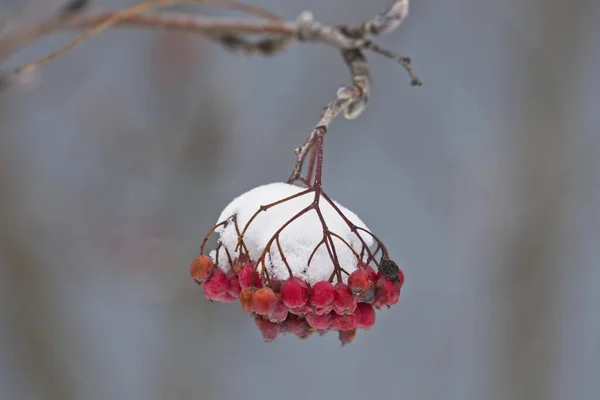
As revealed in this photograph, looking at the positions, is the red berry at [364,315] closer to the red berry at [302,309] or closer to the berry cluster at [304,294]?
the berry cluster at [304,294]

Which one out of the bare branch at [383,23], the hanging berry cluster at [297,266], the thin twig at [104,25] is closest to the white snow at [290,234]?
the hanging berry cluster at [297,266]

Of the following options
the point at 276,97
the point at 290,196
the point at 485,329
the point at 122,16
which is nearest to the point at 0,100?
the point at 276,97

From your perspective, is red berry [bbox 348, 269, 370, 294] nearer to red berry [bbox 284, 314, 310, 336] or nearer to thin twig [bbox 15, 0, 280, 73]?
red berry [bbox 284, 314, 310, 336]

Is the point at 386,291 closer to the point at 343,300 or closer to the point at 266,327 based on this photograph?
the point at 343,300

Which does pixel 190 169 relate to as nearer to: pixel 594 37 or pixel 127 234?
pixel 127 234

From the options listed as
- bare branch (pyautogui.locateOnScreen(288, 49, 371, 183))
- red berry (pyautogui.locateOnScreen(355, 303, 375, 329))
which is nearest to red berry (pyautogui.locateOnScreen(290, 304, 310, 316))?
red berry (pyautogui.locateOnScreen(355, 303, 375, 329))

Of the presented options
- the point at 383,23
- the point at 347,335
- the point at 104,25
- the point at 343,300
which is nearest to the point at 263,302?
the point at 343,300
